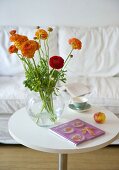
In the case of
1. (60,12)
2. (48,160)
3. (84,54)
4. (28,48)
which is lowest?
(48,160)

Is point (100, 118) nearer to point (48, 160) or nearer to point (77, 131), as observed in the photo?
point (77, 131)

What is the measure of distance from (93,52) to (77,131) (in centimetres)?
116

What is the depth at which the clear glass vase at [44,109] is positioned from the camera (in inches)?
49.6

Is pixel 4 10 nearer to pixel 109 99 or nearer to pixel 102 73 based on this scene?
pixel 102 73

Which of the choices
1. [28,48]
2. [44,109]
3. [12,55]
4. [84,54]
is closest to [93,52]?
[84,54]

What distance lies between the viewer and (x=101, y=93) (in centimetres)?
192

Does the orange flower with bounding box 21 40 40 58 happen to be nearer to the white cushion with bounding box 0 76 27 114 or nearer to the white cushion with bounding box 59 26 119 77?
the white cushion with bounding box 0 76 27 114

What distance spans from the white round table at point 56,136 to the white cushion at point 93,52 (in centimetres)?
84

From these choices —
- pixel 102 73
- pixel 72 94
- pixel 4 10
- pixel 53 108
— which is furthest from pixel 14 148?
pixel 4 10

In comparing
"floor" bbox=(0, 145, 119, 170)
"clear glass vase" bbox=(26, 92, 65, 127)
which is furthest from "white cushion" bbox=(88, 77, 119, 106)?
"clear glass vase" bbox=(26, 92, 65, 127)

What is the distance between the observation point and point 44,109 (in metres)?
1.27

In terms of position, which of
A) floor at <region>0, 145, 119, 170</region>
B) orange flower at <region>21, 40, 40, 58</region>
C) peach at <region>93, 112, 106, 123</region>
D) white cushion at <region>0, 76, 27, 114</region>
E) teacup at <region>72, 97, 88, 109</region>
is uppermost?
orange flower at <region>21, 40, 40, 58</region>

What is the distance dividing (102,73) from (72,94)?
77cm

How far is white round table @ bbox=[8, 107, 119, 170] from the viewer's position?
112 cm
